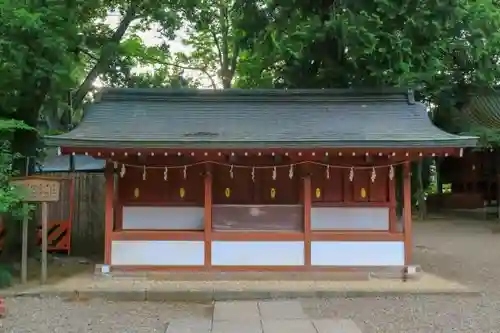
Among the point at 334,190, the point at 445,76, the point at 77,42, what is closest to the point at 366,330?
the point at 334,190

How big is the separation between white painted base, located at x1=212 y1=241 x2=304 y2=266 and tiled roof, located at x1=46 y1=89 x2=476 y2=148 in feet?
6.45

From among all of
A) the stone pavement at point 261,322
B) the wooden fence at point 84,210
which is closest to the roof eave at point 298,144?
the stone pavement at point 261,322

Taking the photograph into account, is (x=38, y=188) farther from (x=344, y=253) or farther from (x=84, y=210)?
(x=344, y=253)

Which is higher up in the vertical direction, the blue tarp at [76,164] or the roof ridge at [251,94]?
the roof ridge at [251,94]

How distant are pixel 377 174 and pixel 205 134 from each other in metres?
3.40

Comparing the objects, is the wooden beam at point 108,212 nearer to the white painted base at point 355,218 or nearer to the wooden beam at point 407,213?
the white painted base at point 355,218

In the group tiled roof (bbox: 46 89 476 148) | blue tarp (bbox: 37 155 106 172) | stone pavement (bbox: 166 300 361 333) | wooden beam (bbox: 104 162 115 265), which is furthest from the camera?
blue tarp (bbox: 37 155 106 172)

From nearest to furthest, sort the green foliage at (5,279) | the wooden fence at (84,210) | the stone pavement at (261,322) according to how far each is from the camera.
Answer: the stone pavement at (261,322), the green foliage at (5,279), the wooden fence at (84,210)

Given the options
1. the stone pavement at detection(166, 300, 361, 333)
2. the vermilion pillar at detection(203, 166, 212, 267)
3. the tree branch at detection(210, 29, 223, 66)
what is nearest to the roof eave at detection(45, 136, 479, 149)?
the vermilion pillar at detection(203, 166, 212, 267)

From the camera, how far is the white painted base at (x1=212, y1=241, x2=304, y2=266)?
10.4 meters

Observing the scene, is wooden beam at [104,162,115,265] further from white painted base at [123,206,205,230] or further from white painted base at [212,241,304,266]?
white painted base at [212,241,304,266]

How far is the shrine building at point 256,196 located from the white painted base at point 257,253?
19 mm

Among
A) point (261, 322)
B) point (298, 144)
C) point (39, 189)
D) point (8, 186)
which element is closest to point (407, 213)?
point (298, 144)

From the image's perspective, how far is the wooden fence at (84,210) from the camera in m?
13.9
